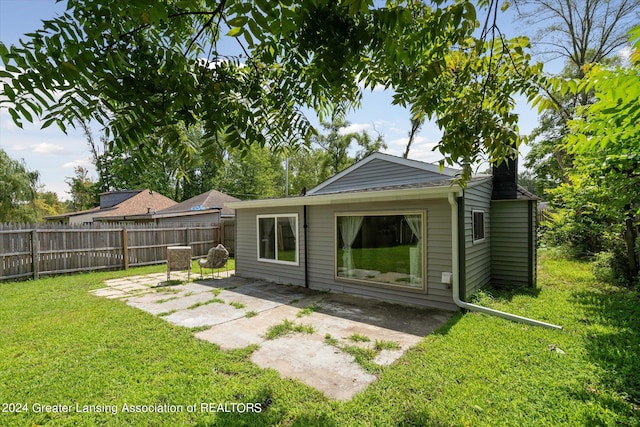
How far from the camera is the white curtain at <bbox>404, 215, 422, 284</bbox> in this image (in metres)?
5.86

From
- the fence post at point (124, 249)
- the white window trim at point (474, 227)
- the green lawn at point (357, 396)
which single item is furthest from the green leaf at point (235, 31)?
the fence post at point (124, 249)

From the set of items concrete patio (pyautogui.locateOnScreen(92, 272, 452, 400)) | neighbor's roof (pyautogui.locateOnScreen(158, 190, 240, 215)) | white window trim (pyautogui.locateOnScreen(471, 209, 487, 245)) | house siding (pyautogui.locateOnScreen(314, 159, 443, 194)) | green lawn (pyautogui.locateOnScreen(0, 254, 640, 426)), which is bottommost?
concrete patio (pyautogui.locateOnScreen(92, 272, 452, 400))

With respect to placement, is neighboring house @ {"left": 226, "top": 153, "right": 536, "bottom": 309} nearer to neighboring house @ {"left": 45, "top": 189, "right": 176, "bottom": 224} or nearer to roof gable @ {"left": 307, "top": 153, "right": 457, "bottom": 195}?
roof gable @ {"left": 307, "top": 153, "right": 457, "bottom": 195}

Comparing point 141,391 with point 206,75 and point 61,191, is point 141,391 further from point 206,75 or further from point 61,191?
→ point 61,191

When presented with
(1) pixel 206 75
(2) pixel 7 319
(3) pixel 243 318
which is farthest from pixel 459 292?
(2) pixel 7 319

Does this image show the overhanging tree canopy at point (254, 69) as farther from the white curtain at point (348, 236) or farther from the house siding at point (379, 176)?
the house siding at point (379, 176)

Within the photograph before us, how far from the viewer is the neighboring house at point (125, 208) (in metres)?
17.8

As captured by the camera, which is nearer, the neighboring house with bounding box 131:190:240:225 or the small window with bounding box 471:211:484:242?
the small window with bounding box 471:211:484:242

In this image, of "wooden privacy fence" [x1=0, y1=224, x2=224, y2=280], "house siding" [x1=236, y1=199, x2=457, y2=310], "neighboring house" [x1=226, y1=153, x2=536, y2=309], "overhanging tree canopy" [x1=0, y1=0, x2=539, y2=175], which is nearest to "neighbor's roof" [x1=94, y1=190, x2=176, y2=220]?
"wooden privacy fence" [x1=0, y1=224, x2=224, y2=280]

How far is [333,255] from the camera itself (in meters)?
6.94

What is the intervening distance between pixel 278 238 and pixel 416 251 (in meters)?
3.70

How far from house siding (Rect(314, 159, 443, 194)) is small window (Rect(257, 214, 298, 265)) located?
2916 mm

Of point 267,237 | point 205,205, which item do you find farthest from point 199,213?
point 267,237

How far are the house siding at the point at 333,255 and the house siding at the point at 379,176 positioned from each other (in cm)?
292
